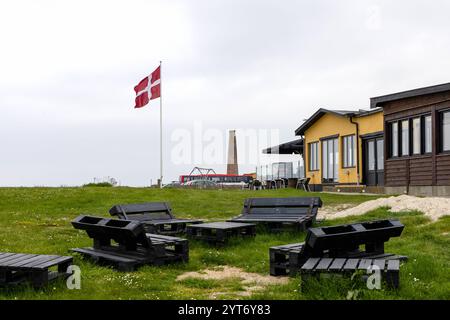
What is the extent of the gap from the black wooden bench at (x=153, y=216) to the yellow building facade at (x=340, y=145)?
1565 centimetres

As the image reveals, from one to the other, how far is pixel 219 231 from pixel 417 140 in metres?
13.3

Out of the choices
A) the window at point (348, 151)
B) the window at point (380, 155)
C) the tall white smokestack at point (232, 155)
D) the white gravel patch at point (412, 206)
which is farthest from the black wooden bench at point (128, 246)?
the tall white smokestack at point (232, 155)

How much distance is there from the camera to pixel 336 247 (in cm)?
628

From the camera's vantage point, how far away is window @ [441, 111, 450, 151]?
18.4 meters

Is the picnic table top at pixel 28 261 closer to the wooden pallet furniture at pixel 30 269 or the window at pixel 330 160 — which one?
the wooden pallet furniture at pixel 30 269

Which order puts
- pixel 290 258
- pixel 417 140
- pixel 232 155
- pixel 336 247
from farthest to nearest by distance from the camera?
1. pixel 232 155
2. pixel 417 140
3. pixel 290 258
4. pixel 336 247

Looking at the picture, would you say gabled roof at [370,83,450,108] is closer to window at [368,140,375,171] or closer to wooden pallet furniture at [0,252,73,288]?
window at [368,140,375,171]

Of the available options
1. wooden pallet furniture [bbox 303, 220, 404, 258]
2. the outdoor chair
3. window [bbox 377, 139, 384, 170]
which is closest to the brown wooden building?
window [bbox 377, 139, 384, 170]

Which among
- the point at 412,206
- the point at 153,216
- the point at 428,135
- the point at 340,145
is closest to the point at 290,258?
the point at 153,216

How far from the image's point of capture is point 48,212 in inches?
647

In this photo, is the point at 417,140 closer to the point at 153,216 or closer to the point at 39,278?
the point at 153,216

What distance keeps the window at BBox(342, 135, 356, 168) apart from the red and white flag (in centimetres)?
1086
